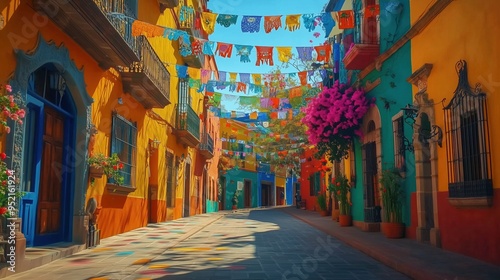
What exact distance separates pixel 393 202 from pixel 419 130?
1.97 meters

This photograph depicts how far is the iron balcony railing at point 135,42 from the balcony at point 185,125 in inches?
180

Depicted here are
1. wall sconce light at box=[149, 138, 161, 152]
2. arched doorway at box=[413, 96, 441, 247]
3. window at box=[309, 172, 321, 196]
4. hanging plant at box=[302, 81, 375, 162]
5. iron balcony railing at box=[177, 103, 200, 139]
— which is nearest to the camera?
arched doorway at box=[413, 96, 441, 247]

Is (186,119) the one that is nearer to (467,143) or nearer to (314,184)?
(314,184)

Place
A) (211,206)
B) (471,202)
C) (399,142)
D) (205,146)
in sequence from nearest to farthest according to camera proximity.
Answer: (471,202)
(399,142)
(205,146)
(211,206)

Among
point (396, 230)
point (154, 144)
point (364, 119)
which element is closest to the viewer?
point (396, 230)

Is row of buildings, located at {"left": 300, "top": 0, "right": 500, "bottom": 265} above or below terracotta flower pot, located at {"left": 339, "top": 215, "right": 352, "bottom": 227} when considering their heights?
above

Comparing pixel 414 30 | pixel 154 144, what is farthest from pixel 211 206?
pixel 414 30

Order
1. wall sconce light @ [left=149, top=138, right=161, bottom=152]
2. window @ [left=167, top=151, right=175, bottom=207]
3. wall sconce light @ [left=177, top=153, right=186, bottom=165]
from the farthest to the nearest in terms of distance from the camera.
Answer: wall sconce light @ [left=177, top=153, right=186, bottom=165], window @ [left=167, top=151, right=175, bottom=207], wall sconce light @ [left=149, top=138, right=161, bottom=152]

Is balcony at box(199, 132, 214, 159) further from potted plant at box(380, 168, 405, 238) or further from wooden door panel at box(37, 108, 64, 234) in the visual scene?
wooden door panel at box(37, 108, 64, 234)

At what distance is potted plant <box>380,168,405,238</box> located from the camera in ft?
34.4

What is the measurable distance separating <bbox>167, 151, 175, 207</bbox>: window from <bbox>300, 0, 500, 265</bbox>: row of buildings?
8543 millimetres

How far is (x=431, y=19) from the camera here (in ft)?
29.9

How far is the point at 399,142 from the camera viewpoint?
10961mm

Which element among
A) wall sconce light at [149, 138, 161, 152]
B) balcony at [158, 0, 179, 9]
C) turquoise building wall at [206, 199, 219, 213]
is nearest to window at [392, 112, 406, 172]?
wall sconce light at [149, 138, 161, 152]
